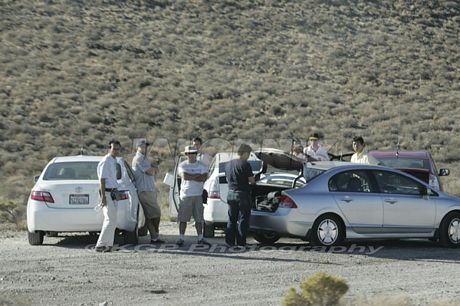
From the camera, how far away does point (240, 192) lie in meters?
14.4

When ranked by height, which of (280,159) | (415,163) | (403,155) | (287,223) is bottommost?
(287,223)

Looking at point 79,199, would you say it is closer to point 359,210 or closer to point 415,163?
point 359,210

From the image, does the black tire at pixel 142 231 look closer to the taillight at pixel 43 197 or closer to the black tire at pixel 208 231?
the black tire at pixel 208 231

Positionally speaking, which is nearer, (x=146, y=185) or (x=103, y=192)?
(x=103, y=192)

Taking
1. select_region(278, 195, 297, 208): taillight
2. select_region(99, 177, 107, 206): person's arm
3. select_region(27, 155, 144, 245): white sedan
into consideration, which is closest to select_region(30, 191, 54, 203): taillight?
select_region(27, 155, 144, 245): white sedan

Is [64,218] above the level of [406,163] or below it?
below

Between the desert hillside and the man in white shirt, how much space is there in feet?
47.7

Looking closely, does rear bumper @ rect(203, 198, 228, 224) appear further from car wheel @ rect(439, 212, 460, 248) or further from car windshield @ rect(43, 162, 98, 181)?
car wheel @ rect(439, 212, 460, 248)

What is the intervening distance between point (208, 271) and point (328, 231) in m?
2.97

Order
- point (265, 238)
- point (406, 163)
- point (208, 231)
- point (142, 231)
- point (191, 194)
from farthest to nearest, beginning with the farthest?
point (406, 163)
point (208, 231)
point (142, 231)
point (265, 238)
point (191, 194)

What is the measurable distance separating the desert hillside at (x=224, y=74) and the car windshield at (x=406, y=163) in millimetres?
11533

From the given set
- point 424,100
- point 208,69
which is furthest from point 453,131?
point 208,69

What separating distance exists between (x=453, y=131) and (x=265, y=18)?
1951cm

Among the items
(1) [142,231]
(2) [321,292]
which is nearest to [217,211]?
(1) [142,231]
